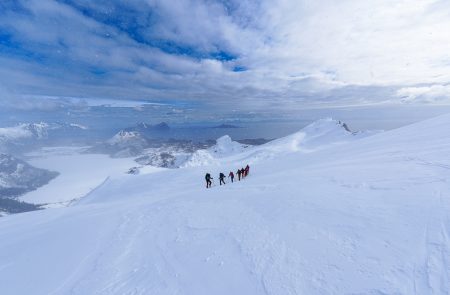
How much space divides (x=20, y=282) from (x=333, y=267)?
11.6 metres

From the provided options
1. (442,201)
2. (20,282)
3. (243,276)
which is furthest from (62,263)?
(442,201)

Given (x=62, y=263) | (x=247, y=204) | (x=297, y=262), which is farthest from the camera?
(x=247, y=204)

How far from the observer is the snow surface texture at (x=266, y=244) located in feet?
21.7

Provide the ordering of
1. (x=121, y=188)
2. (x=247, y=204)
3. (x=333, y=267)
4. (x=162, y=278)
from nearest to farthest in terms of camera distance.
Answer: (x=333, y=267) < (x=162, y=278) < (x=247, y=204) < (x=121, y=188)

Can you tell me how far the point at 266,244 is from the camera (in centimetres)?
870

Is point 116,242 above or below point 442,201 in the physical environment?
below

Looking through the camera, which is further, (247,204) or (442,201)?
(247,204)

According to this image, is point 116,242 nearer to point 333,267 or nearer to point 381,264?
point 333,267

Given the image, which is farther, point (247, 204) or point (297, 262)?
point (247, 204)

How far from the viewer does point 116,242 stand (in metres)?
11.3

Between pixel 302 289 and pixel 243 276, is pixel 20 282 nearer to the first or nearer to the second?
pixel 243 276

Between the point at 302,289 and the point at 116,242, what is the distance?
28.7 feet

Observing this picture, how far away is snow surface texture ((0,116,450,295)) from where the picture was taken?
6609mm

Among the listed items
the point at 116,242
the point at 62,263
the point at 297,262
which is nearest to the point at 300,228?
the point at 297,262
